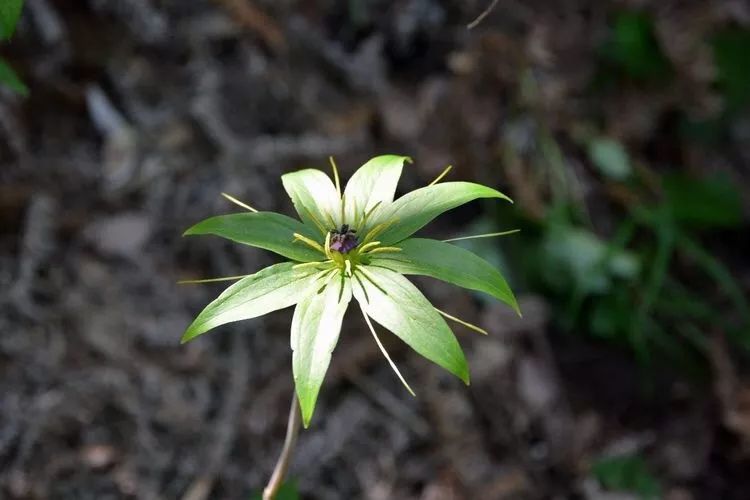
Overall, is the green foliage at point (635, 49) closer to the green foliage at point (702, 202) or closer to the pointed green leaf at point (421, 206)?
the green foliage at point (702, 202)

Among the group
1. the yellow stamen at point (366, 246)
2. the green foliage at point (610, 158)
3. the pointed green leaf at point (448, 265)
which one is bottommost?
the pointed green leaf at point (448, 265)

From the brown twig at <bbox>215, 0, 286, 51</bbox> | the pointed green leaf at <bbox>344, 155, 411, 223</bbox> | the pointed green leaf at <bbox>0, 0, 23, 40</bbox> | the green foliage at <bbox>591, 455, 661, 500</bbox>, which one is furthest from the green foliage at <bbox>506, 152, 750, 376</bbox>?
the pointed green leaf at <bbox>0, 0, 23, 40</bbox>

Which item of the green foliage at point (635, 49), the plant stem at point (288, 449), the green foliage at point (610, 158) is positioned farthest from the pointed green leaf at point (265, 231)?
the green foliage at point (635, 49)

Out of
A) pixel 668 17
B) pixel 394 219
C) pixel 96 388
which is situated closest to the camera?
pixel 394 219

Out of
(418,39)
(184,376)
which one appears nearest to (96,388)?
(184,376)

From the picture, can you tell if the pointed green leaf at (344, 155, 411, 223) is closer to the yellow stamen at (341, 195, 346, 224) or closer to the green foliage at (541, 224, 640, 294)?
the yellow stamen at (341, 195, 346, 224)

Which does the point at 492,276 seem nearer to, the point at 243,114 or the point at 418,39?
the point at 243,114
